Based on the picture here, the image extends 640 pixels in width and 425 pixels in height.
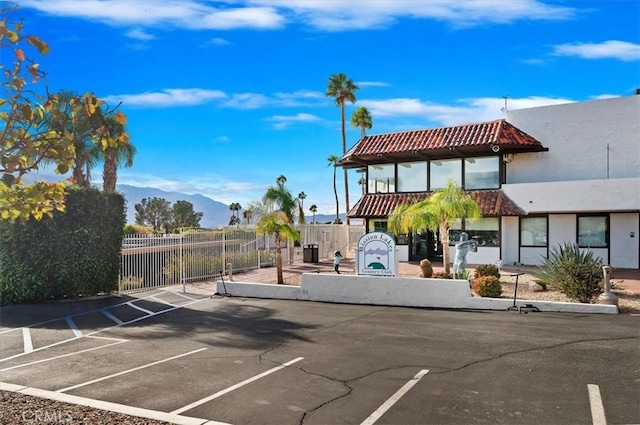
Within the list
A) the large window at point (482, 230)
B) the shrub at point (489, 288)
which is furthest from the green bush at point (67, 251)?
the large window at point (482, 230)

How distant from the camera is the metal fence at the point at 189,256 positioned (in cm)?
1745

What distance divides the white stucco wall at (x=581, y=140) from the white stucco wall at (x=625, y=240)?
1.97 metres

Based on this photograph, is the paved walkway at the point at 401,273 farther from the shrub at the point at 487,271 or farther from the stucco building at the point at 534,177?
the shrub at the point at 487,271

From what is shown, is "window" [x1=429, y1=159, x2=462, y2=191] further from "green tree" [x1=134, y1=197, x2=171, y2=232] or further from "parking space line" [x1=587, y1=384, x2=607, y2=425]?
"green tree" [x1=134, y1=197, x2=171, y2=232]

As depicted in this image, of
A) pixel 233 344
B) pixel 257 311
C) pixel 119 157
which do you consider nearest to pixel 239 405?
pixel 233 344

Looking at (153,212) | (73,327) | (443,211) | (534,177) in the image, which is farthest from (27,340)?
(153,212)

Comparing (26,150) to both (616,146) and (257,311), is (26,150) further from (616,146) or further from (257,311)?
(616,146)

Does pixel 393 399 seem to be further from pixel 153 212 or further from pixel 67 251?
pixel 153 212

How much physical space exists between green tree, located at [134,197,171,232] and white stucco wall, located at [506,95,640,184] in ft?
188

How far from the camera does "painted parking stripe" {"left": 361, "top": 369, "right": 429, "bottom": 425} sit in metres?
5.61

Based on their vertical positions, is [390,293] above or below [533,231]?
below

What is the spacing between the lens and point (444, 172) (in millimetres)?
25844

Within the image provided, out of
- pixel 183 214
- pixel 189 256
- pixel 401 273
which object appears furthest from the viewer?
pixel 183 214

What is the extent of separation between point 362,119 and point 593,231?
33.8m
